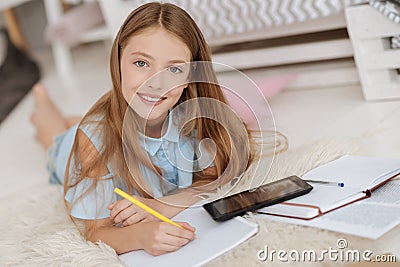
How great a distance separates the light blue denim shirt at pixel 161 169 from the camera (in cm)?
125

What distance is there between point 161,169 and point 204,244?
0.72ft

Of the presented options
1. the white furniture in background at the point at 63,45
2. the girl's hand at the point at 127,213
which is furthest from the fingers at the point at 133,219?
the white furniture in background at the point at 63,45

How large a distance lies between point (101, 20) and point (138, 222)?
171 centimetres

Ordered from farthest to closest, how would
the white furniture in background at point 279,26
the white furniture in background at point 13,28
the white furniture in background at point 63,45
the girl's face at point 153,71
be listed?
1. the white furniture in background at point 13,28
2. the white furniture in background at point 63,45
3. the white furniture in background at point 279,26
4. the girl's face at point 153,71

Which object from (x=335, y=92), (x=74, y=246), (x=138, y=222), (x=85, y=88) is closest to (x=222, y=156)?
(x=138, y=222)

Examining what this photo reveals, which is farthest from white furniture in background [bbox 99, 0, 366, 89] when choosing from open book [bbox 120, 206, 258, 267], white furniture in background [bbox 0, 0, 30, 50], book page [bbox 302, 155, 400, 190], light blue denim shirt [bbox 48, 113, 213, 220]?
white furniture in background [bbox 0, 0, 30, 50]

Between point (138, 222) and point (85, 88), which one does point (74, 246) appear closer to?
point (138, 222)

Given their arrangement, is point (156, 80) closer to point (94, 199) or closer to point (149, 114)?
point (149, 114)

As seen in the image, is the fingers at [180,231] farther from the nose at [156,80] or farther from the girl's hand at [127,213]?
the nose at [156,80]

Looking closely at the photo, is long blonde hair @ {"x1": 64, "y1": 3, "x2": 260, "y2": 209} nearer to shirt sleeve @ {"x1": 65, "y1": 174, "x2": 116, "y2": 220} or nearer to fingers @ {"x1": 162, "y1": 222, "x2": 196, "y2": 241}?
shirt sleeve @ {"x1": 65, "y1": 174, "x2": 116, "y2": 220}

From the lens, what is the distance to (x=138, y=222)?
1.18 metres

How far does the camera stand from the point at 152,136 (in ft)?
4.19

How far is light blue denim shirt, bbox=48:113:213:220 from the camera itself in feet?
4.10

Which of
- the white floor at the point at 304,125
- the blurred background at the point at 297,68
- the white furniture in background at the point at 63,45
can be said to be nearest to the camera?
the white floor at the point at 304,125
